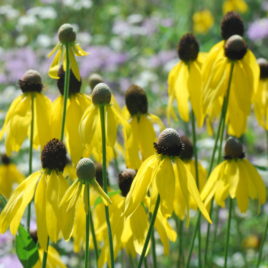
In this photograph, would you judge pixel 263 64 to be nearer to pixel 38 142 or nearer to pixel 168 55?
pixel 38 142

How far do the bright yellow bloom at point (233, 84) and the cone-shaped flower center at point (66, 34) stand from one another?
1.12ft

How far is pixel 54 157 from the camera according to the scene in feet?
3.59

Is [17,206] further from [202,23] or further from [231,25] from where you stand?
[202,23]

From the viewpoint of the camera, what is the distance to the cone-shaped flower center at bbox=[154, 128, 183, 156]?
3.45 feet

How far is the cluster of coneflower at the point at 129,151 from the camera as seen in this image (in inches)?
40.9

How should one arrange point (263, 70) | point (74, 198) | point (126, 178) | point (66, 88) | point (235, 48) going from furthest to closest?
point (263, 70)
point (235, 48)
point (126, 178)
point (66, 88)
point (74, 198)

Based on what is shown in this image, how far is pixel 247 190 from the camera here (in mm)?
1335

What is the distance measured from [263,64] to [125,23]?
2558mm

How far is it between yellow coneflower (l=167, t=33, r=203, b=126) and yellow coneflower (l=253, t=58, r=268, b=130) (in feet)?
0.51

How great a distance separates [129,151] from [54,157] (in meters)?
0.34

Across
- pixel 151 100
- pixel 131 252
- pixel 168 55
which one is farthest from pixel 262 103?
pixel 168 55

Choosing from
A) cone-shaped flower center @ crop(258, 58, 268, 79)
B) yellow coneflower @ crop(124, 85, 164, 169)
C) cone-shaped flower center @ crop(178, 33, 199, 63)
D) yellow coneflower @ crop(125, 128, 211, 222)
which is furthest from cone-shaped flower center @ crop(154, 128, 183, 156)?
cone-shaped flower center @ crop(258, 58, 268, 79)

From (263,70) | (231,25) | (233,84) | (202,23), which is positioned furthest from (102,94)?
(202,23)

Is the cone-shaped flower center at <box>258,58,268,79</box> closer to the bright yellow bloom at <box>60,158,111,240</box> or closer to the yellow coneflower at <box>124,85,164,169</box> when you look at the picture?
the yellow coneflower at <box>124,85,164,169</box>
